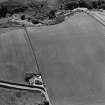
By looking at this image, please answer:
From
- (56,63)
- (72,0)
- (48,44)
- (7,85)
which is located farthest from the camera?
(72,0)

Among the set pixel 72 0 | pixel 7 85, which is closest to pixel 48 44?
pixel 7 85

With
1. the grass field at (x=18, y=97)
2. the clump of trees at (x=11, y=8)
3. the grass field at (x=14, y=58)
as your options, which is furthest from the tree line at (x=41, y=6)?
the grass field at (x=18, y=97)

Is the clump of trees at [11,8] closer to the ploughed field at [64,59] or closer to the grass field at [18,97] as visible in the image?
the ploughed field at [64,59]

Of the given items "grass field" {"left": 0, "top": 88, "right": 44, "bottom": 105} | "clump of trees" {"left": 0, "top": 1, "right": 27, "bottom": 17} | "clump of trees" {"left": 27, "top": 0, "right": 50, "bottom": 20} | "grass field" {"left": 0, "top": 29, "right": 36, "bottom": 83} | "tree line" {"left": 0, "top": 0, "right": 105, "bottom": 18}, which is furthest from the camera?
"clump of trees" {"left": 0, "top": 1, "right": 27, "bottom": 17}

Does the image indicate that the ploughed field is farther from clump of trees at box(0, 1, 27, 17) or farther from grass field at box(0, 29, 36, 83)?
clump of trees at box(0, 1, 27, 17)

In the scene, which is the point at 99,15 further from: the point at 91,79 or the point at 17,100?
the point at 17,100

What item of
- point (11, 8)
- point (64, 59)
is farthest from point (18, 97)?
point (11, 8)

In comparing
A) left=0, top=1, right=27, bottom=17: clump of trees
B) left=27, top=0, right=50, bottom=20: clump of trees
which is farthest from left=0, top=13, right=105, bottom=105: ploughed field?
left=0, top=1, right=27, bottom=17: clump of trees
